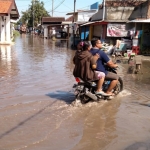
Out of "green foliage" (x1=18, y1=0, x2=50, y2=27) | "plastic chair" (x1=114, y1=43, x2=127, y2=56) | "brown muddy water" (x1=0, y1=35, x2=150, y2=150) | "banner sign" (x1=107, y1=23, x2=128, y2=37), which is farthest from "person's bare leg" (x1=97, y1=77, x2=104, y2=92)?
"green foliage" (x1=18, y1=0, x2=50, y2=27)

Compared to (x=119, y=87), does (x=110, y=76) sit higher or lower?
higher

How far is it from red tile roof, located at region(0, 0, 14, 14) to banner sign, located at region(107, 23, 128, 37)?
385 inches

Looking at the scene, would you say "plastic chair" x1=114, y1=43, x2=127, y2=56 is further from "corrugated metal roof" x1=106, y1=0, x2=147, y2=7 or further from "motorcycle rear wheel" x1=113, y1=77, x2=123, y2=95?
"motorcycle rear wheel" x1=113, y1=77, x2=123, y2=95

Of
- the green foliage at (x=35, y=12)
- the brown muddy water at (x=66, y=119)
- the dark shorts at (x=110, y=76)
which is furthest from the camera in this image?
the green foliage at (x=35, y=12)

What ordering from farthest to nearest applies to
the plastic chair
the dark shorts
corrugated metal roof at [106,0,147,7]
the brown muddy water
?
corrugated metal roof at [106,0,147,7], the plastic chair, the dark shorts, the brown muddy water

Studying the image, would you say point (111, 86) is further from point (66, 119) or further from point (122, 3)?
point (122, 3)

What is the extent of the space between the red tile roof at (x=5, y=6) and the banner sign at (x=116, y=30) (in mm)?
9774

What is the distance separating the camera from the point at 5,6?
23969mm

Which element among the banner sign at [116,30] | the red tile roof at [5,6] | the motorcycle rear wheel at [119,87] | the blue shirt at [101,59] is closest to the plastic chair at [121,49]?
the banner sign at [116,30]

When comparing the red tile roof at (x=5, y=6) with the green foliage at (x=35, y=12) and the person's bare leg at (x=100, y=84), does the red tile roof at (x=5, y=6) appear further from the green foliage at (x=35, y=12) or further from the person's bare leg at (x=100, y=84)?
the green foliage at (x=35, y=12)

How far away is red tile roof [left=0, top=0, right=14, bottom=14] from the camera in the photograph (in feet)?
75.7

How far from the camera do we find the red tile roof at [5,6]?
75.7ft

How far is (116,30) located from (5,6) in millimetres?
11296

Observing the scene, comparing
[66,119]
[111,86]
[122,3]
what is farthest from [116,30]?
[66,119]
